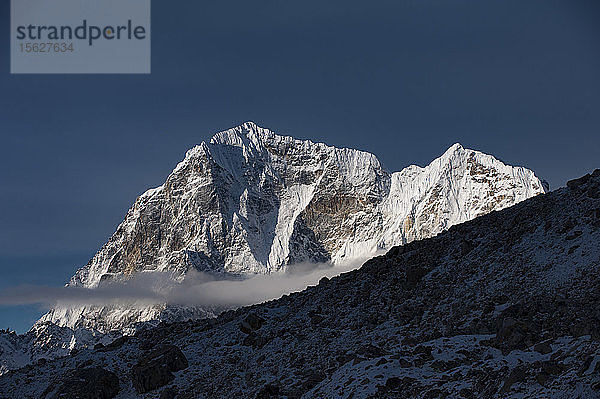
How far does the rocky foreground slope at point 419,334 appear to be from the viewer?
21.2m

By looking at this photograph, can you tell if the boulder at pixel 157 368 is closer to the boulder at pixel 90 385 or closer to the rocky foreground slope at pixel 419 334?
the rocky foreground slope at pixel 419 334

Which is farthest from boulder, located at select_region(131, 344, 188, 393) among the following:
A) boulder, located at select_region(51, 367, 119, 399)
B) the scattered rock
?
the scattered rock

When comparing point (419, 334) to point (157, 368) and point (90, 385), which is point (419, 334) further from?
point (90, 385)

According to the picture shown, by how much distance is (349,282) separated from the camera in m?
39.9

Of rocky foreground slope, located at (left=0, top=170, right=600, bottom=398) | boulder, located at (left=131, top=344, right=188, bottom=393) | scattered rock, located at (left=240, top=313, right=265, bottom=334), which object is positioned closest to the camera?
rocky foreground slope, located at (left=0, top=170, right=600, bottom=398)

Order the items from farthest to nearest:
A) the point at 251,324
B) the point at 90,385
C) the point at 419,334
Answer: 1. the point at 251,324
2. the point at 90,385
3. the point at 419,334

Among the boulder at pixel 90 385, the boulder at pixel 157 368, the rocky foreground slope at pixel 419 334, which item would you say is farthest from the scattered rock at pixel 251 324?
the boulder at pixel 90 385

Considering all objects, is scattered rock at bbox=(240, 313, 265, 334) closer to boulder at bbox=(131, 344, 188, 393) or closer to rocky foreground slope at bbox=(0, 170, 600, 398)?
rocky foreground slope at bbox=(0, 170, 600, 398)

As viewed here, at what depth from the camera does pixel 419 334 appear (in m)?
27.9

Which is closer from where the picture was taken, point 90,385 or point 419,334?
point 419,334

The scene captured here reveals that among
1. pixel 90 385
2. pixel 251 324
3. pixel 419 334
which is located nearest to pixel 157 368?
pixel 90 385

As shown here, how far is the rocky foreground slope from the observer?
21.2 meters

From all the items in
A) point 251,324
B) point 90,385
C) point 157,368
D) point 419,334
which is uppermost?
point 251,324

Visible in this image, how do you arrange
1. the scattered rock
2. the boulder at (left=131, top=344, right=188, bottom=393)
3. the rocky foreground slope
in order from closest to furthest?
the rocky foreground slope < the boulder at (left=131, top=344, right=188, bottom=393) < the scattered rock
